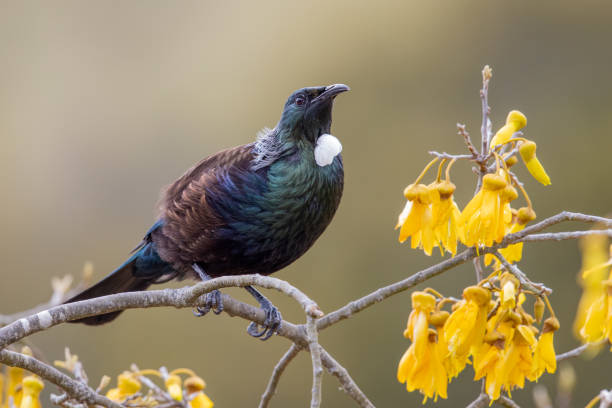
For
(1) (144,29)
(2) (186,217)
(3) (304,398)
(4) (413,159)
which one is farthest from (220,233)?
(1) (144,29)

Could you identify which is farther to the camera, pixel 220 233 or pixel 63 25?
pixel 63 25

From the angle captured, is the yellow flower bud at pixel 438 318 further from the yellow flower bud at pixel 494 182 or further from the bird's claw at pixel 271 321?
the bird's claw at pixel 271 321

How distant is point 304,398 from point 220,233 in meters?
5.20

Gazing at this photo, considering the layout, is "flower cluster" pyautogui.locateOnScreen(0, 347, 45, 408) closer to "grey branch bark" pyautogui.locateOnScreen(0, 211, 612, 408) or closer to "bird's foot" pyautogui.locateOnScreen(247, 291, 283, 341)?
"grey branch bark" pyautogui.locateOnScreen(0, 211, 612, 408)

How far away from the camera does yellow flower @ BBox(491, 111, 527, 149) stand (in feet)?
7.15

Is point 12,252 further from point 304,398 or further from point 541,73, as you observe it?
point 541,73

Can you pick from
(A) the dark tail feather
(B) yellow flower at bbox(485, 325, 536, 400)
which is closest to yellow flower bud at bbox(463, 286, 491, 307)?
(B) yellow flower at bbox(485, 325, 536, 400)

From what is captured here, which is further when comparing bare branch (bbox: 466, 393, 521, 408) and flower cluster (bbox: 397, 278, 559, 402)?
bare branch (bbox: 466, 393, 521, 408)

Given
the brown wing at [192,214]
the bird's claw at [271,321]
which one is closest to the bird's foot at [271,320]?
the bird's claw at [271,321]

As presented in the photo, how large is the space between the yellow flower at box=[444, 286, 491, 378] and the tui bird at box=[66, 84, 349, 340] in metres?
1.00

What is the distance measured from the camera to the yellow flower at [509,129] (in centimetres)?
218

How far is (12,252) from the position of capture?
970cm

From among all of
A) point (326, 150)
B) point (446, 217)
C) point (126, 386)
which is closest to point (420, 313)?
point (446, 217)

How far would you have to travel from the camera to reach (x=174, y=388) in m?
2.61
